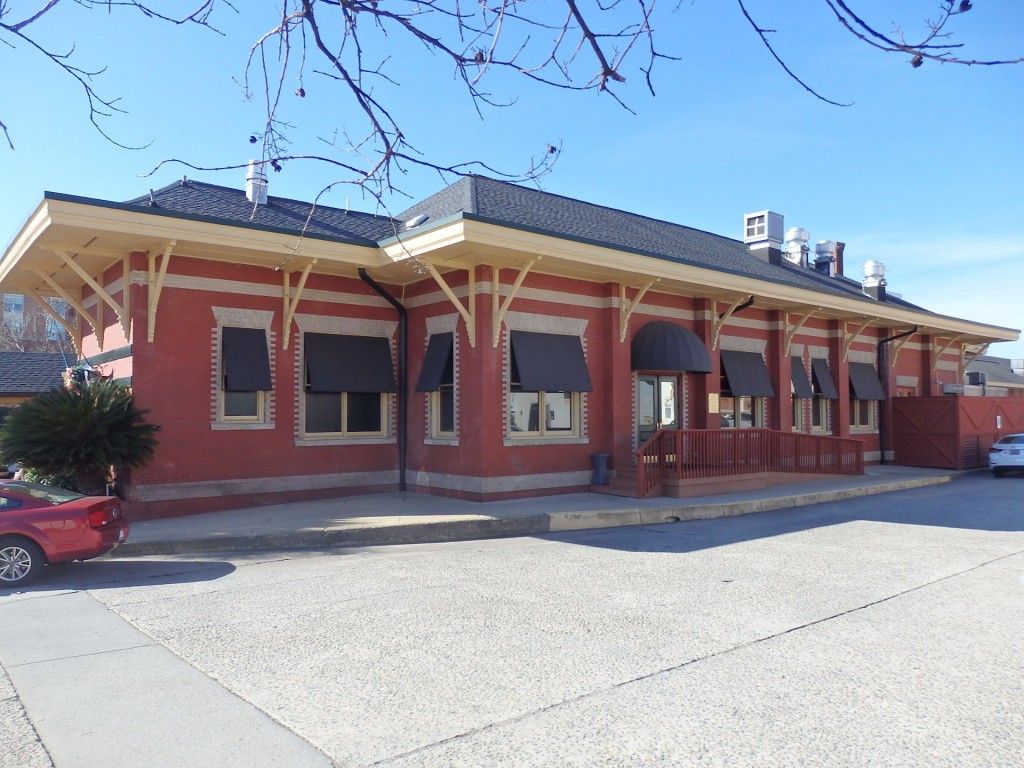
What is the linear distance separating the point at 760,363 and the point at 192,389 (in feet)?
46.5

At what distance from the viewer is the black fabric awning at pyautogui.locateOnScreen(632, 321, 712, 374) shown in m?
17.2

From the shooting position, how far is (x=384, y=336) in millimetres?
16547

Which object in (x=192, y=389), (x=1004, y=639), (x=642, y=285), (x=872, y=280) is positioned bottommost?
(x=1004, y=639)

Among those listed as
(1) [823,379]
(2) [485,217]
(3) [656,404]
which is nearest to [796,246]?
(1) [823,379]

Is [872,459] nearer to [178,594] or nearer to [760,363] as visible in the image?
[760,363]

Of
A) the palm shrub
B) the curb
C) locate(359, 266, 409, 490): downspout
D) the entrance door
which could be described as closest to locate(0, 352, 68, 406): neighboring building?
the palm shrub

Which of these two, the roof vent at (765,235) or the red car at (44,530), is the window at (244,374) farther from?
the roof vent at (765,235)

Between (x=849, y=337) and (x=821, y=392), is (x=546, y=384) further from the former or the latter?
(x=849, y=337)

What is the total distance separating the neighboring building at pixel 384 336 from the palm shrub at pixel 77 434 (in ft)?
1.95

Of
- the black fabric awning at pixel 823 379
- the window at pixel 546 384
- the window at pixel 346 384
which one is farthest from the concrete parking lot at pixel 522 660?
the black fabric awning at pixel 823 379

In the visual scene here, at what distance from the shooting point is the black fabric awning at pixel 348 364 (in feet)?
→ 50.1

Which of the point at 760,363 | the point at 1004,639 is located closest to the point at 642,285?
the point at 760,363

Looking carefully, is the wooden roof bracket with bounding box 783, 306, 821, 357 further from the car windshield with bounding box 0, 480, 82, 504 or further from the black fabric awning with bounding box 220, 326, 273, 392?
the car windshield with bounding box 0, 480, 82, 504

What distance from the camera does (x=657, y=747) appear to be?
171 inches
